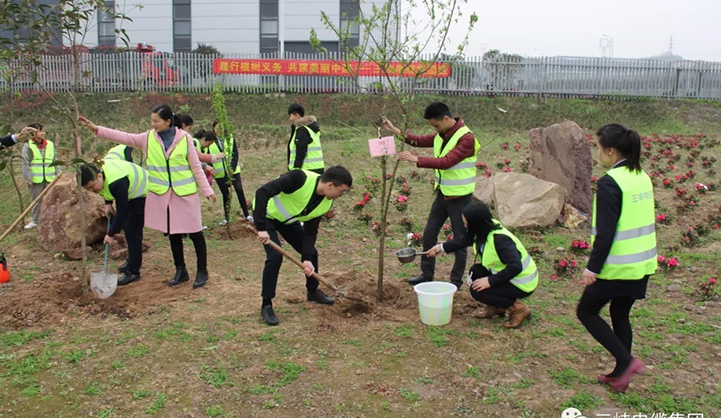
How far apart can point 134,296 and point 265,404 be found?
252cm

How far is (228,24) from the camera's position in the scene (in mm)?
29266

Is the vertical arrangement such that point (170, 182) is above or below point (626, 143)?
below

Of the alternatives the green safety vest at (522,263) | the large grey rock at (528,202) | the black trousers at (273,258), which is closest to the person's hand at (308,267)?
the black trousers at (273,258)

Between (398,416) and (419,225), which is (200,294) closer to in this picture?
(398,416)

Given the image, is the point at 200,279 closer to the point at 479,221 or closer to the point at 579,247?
the point at 479,221

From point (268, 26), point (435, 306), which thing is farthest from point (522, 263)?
point (268, 26)

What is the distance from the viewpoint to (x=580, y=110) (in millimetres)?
20141

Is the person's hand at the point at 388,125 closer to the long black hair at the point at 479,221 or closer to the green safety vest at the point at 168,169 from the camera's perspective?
the long black hair at the point at 479,221

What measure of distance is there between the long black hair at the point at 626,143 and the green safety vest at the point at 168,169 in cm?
380

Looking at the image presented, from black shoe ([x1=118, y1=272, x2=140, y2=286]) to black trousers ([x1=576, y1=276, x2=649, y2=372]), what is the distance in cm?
438

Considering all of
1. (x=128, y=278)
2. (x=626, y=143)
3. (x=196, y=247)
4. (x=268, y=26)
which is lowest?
(x=128, y=278)

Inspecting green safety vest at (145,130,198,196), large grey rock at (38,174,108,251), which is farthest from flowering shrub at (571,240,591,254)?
large grey rock at (38,174,108,251)

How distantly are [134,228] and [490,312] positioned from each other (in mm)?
Result: 3629

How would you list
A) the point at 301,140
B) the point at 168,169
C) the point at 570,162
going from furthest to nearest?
the point at 570,162 < the point at 301,140 < the point at 168,169
